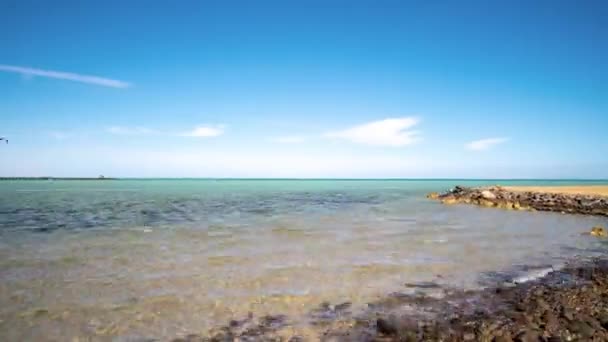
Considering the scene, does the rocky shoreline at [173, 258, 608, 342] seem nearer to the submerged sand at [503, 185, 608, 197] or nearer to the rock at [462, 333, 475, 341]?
the rock at [462, 333, 475, 341]

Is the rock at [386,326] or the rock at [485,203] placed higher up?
the rock at [485,203]

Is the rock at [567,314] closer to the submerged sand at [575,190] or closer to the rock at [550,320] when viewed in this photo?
the rock at [550,320]

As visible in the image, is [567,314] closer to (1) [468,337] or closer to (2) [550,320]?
(2) [550,320]

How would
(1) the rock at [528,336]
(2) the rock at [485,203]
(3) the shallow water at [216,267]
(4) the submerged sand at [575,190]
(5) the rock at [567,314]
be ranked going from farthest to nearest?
(4) the submerged sand at [575,190]
(2) the rock at [485,203]
(3) the shallow water at [216,267]
(5) the rock at [567,314]
(1) the rock at [528,336]

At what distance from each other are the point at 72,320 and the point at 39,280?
11.2 feet

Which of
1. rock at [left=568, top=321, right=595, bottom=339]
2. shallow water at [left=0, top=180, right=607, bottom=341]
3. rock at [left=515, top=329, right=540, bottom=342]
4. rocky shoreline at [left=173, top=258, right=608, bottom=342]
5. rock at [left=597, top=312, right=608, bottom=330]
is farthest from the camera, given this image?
shallow water at [left=0, top=180, right=607, bottom=341]

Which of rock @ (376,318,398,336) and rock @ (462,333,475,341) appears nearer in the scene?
rock @ (462,333,475,341)

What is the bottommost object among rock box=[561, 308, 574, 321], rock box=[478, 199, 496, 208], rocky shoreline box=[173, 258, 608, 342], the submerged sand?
rocky shoreline box=[173, 258, 608, 342]

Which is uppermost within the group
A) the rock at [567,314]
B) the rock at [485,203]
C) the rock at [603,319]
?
the rock at [485,203]

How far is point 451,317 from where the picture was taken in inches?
291

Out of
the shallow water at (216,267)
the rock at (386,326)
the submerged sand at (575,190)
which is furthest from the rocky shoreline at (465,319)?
the submerged sand at (575,190)

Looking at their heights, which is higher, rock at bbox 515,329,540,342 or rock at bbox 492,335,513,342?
rock at bbox 515,329,540,342

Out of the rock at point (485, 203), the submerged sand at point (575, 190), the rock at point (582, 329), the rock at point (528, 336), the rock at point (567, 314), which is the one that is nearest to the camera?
the rock at point (528, 336)

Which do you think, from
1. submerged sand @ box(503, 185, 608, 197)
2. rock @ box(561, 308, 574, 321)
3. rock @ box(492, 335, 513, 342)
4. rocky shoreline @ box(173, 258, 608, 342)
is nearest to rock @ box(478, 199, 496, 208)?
submerged sand @ box(503, 185, 608, 197)
